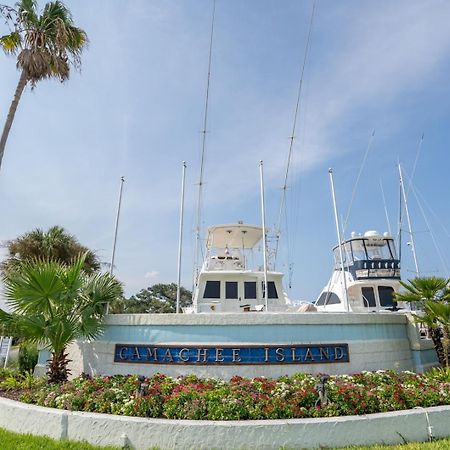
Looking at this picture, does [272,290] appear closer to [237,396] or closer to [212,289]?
[212,289]

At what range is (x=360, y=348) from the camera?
9.52 metres

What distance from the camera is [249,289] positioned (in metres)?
16.4

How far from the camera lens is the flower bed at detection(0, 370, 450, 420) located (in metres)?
6.74

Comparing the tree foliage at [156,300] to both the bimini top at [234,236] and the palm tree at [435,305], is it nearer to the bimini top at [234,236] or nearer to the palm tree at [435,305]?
the bimini top at [234,236]

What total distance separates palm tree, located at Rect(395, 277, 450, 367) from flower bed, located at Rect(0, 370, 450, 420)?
7.77ft

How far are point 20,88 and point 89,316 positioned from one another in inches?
421

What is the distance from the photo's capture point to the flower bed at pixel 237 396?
6742 mm

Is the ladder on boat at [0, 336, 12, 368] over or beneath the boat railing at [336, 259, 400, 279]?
beneath

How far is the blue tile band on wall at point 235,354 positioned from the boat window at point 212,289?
7.35 meters

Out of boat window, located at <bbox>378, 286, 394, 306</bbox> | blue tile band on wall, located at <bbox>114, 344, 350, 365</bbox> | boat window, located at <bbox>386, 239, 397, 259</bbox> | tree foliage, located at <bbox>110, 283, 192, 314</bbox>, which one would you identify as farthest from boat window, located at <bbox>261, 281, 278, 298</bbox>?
tree foliage, located at <bbox>110, 283, 192, 314</bbox>

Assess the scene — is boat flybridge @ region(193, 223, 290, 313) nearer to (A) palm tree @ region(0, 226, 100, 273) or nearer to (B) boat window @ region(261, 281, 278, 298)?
(B) boat window @ region(261, 281, 278, 298)

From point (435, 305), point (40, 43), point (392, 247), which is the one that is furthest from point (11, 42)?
point (392, 247)

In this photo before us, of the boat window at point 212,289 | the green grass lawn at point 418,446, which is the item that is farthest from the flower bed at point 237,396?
the boat window at point 212,289

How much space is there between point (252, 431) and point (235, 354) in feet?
8.15
